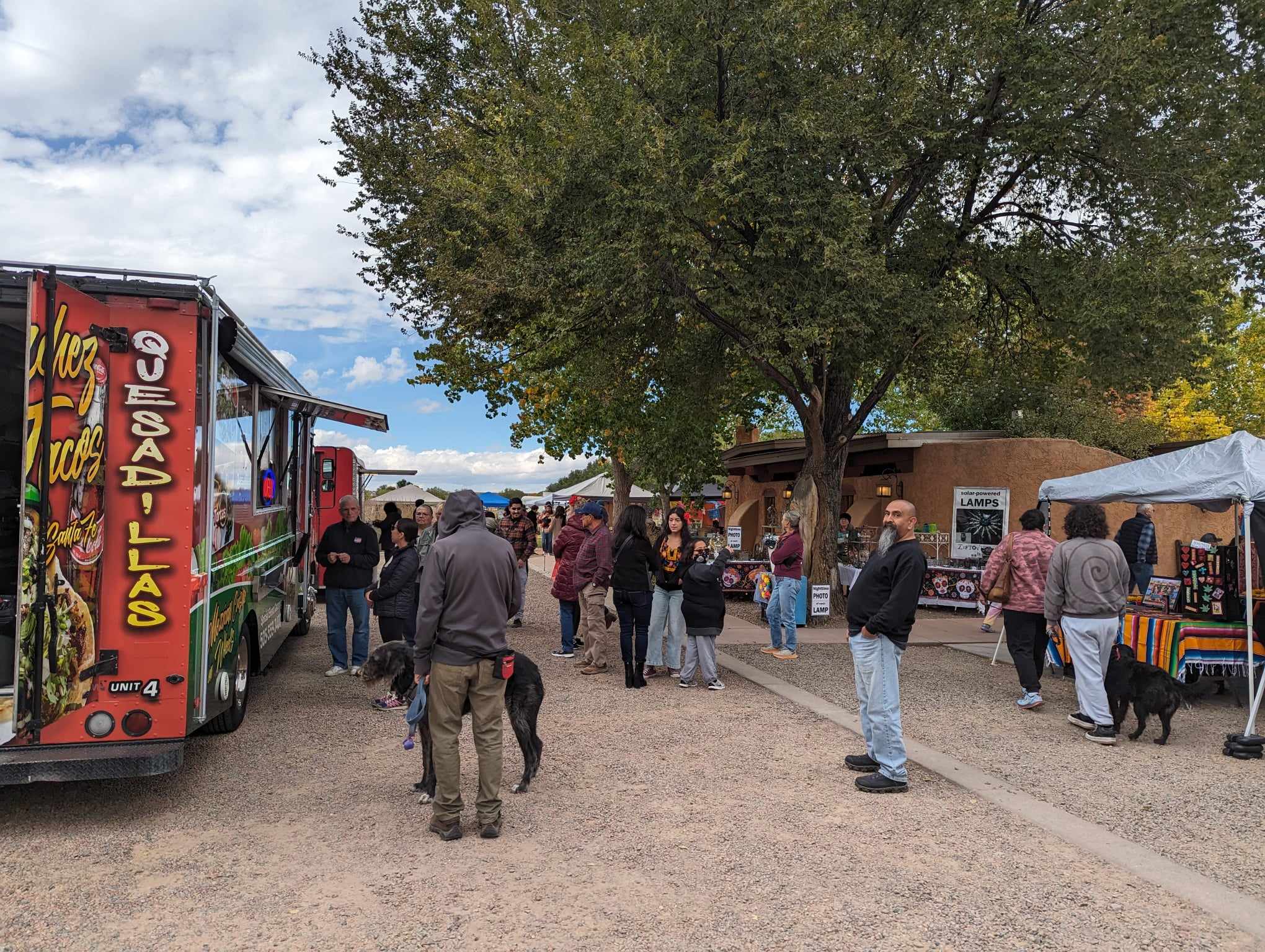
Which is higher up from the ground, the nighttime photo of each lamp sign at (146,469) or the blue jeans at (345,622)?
the nighttime photo of each lamp sign at (146,469)

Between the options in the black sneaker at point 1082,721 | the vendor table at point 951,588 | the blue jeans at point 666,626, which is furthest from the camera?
the vendor table at point 951,588

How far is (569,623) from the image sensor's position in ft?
34.7

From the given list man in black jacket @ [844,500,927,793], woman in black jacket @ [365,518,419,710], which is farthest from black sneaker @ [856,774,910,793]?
woman in black jacket @ [365,518,419,710]

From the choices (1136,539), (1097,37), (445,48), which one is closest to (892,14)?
(1097,37)

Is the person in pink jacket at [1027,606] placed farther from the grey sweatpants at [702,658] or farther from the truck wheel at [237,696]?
the truck wheel at [237,696]

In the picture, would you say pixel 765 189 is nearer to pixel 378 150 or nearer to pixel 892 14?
pixel 892 14

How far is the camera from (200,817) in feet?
16.6

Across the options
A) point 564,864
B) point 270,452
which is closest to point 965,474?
point 270,452

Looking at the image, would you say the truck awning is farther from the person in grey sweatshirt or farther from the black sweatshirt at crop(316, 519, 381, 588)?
the person in grey sweatshirt

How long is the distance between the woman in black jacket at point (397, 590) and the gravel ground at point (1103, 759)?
388cm

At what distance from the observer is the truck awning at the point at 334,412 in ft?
28.1

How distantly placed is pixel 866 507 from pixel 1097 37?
11.0 meters

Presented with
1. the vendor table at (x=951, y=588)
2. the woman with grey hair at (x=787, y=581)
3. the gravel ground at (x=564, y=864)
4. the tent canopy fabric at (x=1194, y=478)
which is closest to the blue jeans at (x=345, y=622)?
the gravel ground at (x=564, y=864)

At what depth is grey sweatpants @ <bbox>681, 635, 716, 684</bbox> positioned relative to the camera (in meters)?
8.85
